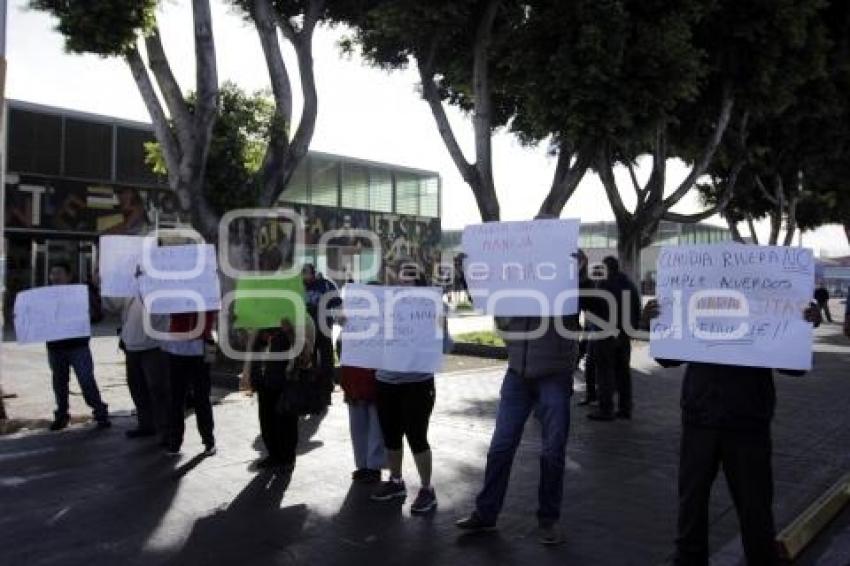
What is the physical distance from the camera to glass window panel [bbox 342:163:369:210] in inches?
1470

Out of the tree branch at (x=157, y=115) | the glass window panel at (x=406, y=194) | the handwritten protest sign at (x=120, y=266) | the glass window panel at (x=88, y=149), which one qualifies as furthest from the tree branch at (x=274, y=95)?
the glass window panel at (x=406, y=194)

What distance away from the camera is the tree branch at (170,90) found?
11.7 meters

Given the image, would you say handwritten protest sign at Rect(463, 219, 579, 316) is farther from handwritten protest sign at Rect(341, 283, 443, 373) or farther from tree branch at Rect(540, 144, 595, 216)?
tree branch at Rect(540, 144, 595, 216)

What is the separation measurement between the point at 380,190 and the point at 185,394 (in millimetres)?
32305

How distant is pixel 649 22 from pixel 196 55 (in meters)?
6.79

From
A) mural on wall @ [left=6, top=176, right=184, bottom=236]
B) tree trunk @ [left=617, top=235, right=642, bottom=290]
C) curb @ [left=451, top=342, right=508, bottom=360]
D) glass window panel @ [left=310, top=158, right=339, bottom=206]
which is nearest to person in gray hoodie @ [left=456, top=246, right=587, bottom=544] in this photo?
curb @ [left=451, top=342, right=508, bottom=360]

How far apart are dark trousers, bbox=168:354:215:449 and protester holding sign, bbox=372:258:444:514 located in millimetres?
2101

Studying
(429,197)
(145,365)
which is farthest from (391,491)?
(429,197)

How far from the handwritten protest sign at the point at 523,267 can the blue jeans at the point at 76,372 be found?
16.1ft

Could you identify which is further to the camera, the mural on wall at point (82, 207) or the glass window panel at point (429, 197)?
the glass window panel at point (429, 197)

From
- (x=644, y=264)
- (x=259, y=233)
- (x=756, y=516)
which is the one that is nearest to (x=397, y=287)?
(x=756, y=516)

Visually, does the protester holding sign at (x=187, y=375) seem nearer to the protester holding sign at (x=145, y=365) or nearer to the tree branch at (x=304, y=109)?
the protester holding sign at (x=145, y=365)

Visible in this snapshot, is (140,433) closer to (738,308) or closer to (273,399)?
(273,399)

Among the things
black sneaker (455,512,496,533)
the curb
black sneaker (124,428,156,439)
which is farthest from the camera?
the curb
